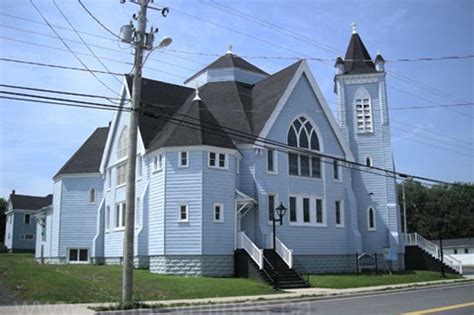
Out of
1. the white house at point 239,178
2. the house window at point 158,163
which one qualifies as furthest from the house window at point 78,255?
the house window at point 158,163

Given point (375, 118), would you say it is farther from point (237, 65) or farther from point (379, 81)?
point (237, 65)

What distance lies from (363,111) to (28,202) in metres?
58.4

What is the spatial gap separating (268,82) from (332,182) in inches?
341

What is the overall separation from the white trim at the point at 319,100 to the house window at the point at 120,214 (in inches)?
439

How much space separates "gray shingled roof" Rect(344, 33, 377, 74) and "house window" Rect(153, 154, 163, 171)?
18.0 metres

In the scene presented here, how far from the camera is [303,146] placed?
35688 millimetres

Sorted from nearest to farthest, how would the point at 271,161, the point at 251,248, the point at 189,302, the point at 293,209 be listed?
the point at 189,302 → the point at 251,248 → the point at 271,161 → the point at 293,209

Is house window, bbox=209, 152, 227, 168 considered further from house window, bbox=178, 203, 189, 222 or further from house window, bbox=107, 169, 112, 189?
house window, bbox=107, 169, 112, 189

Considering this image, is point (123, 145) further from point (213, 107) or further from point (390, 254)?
point (390, 254)

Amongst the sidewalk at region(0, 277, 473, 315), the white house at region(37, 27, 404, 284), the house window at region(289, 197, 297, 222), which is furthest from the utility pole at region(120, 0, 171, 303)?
the house window at region(289, 197, 297, 222)

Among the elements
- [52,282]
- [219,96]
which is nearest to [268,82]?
[219,96]

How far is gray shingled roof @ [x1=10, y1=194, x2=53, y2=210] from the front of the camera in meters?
78.0

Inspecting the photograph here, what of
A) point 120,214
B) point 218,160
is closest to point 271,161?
point 218,160

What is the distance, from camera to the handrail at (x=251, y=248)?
27.6m
